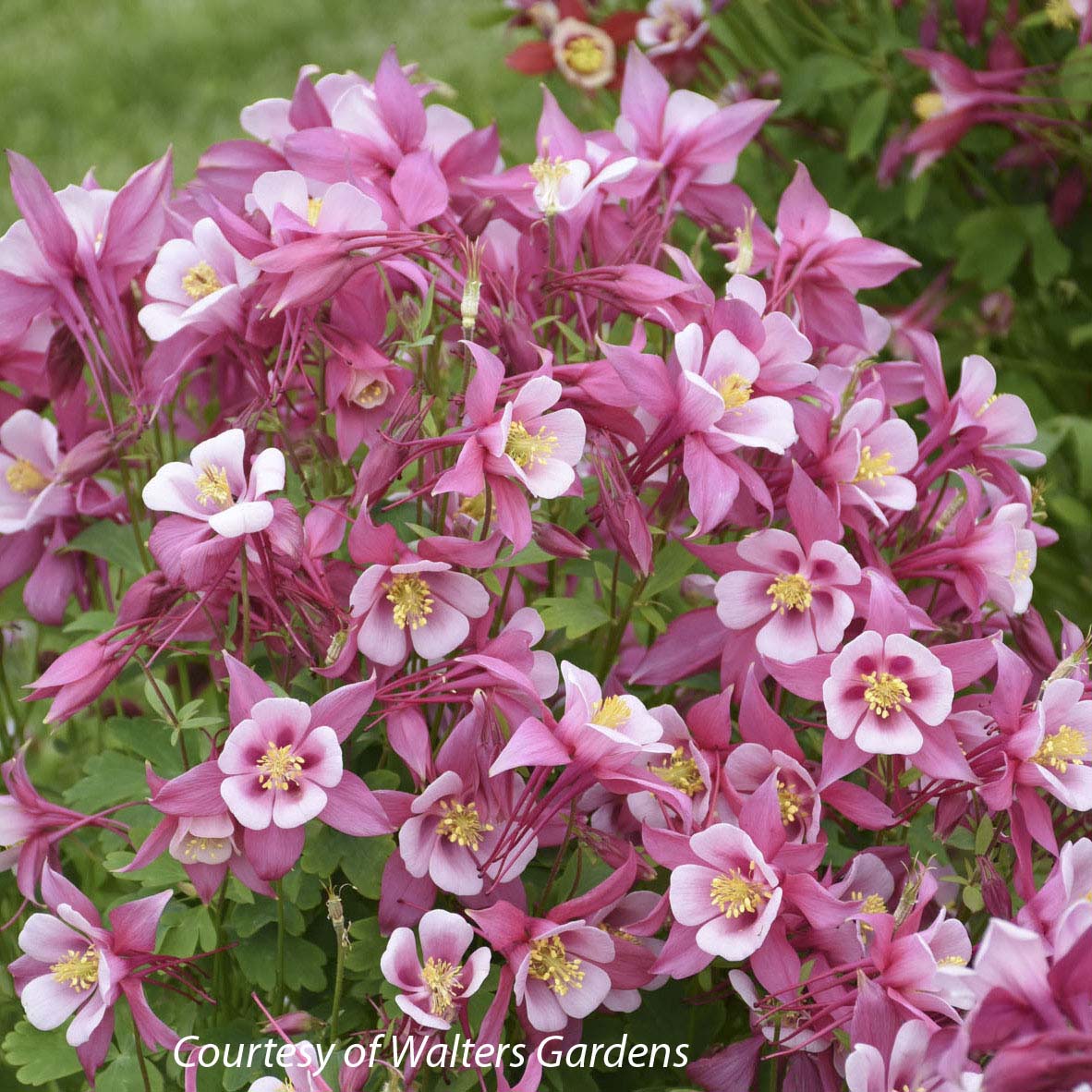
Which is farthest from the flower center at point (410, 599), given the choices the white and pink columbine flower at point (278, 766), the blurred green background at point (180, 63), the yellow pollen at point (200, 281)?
the blurred green background at point (180, 63)

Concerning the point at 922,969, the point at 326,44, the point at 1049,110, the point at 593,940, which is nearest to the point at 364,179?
the point at 593,940

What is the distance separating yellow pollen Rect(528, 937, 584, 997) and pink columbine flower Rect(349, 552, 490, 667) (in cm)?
24

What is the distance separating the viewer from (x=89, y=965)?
1.13 metres

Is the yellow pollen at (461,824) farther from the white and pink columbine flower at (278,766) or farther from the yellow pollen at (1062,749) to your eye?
the yellow pollen at (1062,749)

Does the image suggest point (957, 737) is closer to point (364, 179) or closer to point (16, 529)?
point (364, 179)

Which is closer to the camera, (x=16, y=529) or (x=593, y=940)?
(x=593, y=940)

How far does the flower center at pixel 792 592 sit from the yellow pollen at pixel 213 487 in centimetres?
45

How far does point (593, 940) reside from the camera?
1094 mm

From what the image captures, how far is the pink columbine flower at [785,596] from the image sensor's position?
3.84 feet

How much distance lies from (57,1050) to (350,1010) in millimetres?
275

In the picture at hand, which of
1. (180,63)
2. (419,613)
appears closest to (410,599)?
(419,613)

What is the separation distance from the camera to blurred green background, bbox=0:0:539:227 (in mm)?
4230

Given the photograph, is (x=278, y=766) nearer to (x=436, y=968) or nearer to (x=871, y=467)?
(x=436, y=968)

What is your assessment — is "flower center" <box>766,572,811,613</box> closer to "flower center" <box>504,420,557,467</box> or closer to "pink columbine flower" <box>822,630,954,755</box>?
"pink columbine flower" <box>822,630,954,755</box>
